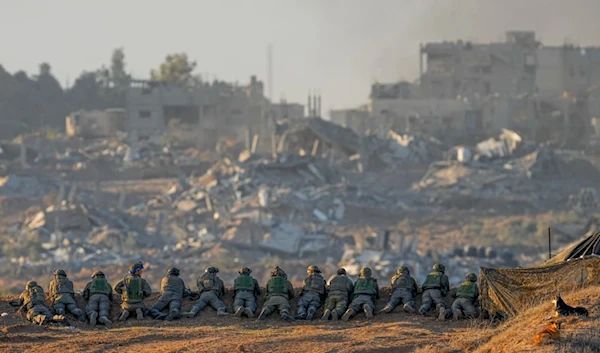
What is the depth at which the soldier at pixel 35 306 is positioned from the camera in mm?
22000

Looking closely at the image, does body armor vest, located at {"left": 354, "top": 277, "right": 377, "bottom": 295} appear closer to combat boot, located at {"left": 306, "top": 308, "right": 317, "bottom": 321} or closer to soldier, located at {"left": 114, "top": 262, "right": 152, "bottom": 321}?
combat boot, located at {"left": 306, "top": 308, "right": 317, "bottom": 321}

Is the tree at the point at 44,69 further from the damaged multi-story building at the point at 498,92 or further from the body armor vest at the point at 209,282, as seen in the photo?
the body armor vest at the point at 209,282

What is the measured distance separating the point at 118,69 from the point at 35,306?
6820 cm

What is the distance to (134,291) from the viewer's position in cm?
2259

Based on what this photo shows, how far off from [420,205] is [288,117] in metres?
20.6

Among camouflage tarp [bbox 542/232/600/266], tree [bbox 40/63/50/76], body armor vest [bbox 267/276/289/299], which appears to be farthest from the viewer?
tree [bbox 40/63/50/76]

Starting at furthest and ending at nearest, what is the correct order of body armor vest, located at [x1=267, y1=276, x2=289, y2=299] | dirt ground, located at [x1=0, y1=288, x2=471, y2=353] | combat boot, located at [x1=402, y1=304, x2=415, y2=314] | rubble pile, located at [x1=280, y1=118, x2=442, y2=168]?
rubble pile, located at [x1=280, y1=118, x2=442, y2=168]
body armor vest, located at [x1=267, y1=276, x2=289, y2=299]
combat boot, located at [x1=402, y1=304, x2=415, y2=314]
dirt ground, located at [x1=0, y1=288, x2=471, y2=353]

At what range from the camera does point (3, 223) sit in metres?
50.6

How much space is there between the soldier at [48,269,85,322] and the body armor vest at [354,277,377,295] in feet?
13.2

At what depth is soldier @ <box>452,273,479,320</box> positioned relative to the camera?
2155 centimetres

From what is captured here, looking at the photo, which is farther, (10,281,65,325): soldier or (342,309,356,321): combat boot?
(10,281,65,325): soldier

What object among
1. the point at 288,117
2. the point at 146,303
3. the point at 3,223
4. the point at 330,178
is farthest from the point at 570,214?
the point at 146,303

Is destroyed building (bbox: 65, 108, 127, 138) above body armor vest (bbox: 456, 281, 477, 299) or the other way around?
above

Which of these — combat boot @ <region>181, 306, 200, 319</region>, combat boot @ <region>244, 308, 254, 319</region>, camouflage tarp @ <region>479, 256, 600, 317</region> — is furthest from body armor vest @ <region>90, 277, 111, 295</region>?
camouflage tarp @ <region>479, 256, 600, 317</region>
